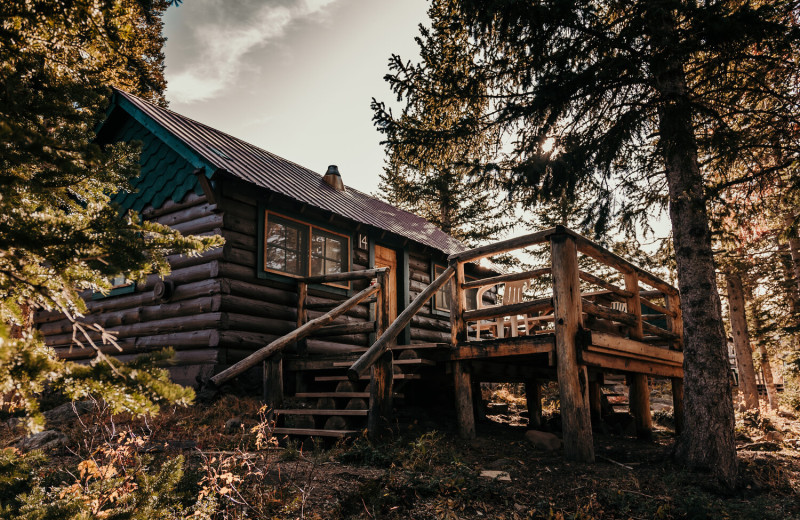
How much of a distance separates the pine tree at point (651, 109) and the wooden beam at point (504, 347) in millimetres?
1710

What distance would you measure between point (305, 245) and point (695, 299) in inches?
274

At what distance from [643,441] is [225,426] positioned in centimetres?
657

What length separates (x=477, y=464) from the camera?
5.76 metres

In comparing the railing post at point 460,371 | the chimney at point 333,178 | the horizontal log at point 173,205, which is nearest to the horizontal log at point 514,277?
the railing post at point 460,371

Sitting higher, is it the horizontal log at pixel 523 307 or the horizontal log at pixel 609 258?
the horizontal log at pixel 609 258

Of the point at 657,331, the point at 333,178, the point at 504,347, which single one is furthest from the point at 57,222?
the point at 333,178

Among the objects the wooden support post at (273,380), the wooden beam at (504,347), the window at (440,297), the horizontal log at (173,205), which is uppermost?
the horizontal log at (173,205)

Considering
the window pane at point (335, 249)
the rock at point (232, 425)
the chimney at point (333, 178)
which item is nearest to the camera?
the rock at point (232, 425)

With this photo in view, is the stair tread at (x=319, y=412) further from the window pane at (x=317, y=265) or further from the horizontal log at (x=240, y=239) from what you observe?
the window pane at (x=317, y=265)

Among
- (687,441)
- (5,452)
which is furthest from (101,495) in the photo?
(687,441)

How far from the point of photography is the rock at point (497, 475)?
5.10 m

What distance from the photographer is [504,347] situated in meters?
6.88

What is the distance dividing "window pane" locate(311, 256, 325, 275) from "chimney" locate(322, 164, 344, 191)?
3186mm

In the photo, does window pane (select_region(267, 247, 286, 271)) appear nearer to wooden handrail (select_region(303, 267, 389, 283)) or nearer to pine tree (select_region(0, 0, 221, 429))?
wooden handrail (select_region(303, 267, 389, 283))
